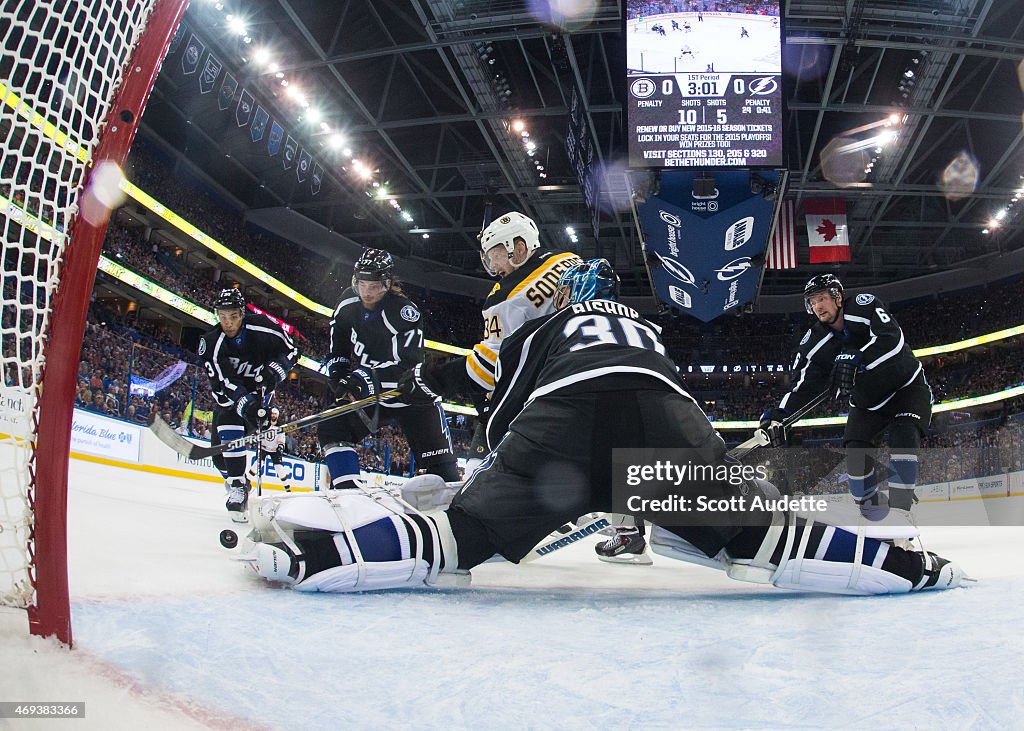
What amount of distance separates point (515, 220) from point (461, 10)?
8811 mm

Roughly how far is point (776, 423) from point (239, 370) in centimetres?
337

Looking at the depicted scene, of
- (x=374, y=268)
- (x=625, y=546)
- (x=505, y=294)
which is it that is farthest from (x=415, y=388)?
(x=505, y=294)

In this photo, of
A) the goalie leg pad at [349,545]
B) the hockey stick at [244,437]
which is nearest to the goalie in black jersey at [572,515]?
the goalie leg pad at [349,545]

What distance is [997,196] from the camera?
1641 cm

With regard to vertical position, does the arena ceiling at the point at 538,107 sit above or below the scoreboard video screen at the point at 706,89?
above

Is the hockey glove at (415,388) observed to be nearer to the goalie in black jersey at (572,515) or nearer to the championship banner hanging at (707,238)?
the goalie in black jersey at (572,515)

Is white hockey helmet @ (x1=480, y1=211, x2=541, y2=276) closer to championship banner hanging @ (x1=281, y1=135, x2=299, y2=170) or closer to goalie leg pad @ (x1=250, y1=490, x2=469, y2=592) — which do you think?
goalie leg pad @ (x1=250, y1=490, x2=469, y2=592)

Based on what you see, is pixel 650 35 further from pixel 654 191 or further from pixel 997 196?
pixel 997 196

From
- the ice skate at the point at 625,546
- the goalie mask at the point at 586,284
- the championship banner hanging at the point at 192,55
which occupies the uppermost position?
the championship banner hanging at the point at 192,55

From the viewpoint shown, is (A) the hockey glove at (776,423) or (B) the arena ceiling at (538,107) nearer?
(A) the hockey glove at (776,423)

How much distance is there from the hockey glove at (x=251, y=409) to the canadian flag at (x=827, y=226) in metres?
12.7

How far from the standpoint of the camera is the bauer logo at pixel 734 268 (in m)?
9.12

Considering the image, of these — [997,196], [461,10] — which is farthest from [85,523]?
[997,196]

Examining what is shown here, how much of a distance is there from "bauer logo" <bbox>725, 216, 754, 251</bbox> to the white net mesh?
7.87 meters
